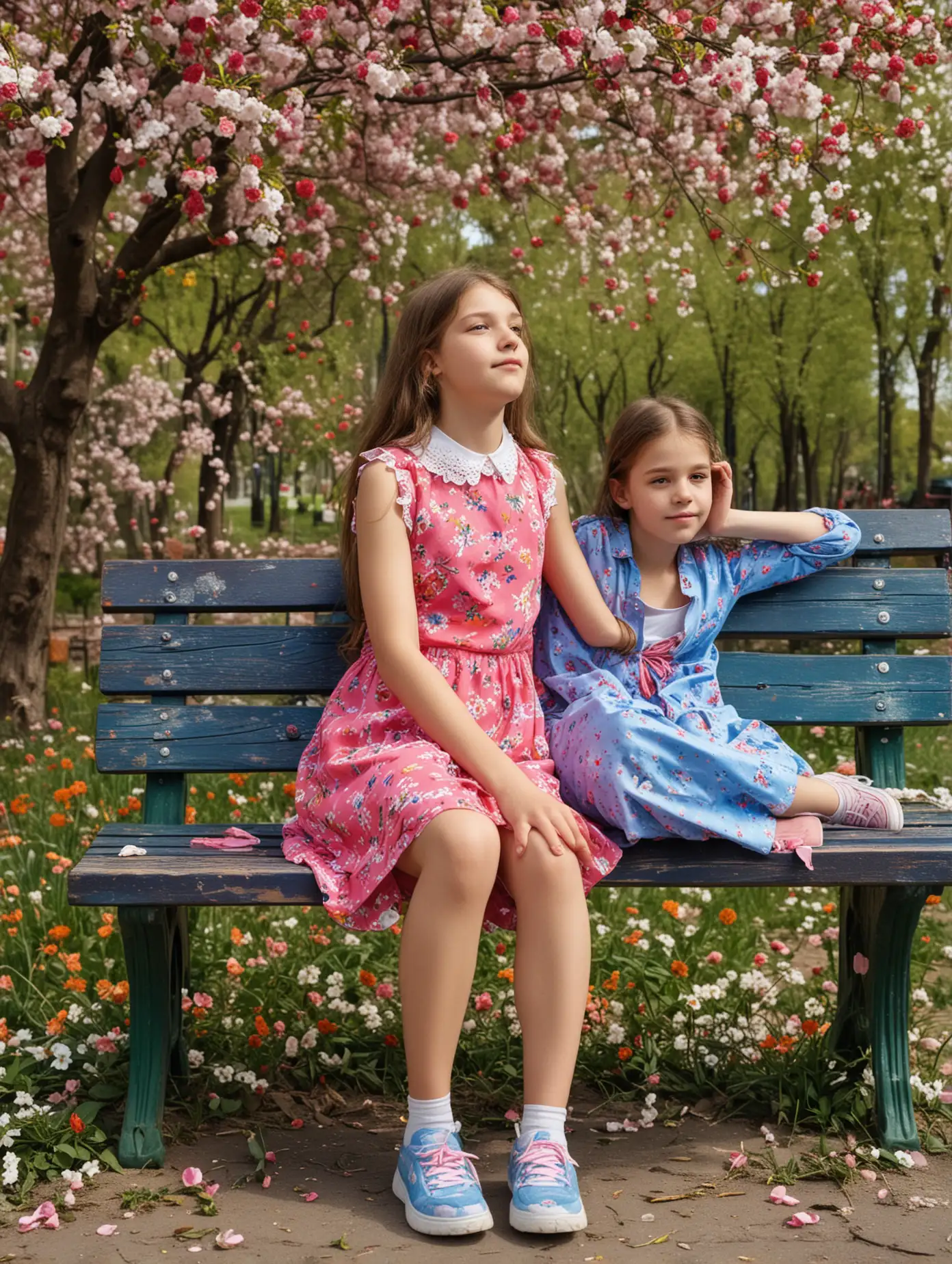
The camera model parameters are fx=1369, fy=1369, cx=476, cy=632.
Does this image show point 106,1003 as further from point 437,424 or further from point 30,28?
point 30,28

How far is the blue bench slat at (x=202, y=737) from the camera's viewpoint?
10.2 feet

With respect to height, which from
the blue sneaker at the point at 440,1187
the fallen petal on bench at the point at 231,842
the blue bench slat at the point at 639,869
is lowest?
the blue sneaker at the point at 440,1187

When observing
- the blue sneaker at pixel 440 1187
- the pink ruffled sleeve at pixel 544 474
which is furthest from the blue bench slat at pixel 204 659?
the blue sneaker at pixel 440 1187

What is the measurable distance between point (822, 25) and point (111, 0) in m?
2.82

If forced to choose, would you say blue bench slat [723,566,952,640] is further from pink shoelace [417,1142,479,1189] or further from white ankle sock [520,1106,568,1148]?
pink shoelace [417,1142,479,1189]

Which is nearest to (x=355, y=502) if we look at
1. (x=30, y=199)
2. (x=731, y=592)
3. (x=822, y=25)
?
(x=731, y=592)

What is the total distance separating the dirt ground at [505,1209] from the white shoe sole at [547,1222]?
0.02m

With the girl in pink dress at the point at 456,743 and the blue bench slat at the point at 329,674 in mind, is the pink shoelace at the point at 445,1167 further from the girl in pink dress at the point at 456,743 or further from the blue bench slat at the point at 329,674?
the blue bench slat at the point at 329,674

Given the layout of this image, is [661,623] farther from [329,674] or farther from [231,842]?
[231,842]

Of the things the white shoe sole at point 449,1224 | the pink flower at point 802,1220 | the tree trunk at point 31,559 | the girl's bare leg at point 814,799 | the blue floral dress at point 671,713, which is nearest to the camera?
the white shoe sole at point 449,1224

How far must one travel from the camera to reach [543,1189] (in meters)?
2.41

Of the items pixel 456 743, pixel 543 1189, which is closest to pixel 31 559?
pixel 456 743

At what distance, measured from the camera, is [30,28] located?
6246mm

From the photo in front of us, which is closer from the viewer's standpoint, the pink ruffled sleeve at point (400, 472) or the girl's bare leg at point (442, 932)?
the girl's bare leg at point (442, 932)
